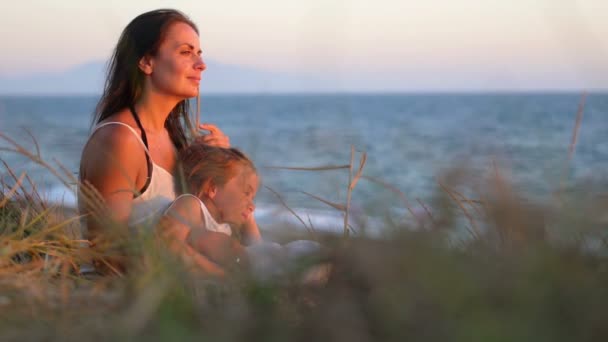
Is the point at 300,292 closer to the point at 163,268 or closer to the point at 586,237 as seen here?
the point at 163,268

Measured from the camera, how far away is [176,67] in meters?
3.02

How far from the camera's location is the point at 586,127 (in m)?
32.2

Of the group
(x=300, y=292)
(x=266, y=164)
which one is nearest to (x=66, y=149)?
(x=266, y=164)

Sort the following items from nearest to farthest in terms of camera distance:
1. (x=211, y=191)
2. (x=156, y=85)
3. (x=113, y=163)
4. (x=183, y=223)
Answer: (x=183, y=223)
(x=113, y=163)
(x=211, y=191)
(x=156, y=85)

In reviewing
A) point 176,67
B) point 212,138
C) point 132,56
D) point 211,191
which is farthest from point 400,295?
point 132,56

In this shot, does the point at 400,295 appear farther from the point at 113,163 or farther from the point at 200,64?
the point at 200,64

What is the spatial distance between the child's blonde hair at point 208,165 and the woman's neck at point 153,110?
0.88 ft

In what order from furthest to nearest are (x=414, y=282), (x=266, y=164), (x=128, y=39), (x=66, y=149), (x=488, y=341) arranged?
(x=128, y=39)
(x=66, y=149)
(x=266, y=164)
(x=414, y=282)
(x=488, y=341)

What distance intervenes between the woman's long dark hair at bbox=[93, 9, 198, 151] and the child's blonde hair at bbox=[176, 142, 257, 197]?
43cm

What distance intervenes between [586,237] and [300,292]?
0.56 m

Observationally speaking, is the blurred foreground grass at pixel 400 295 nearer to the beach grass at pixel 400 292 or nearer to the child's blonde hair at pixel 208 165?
the beach grass at pixel 400 292

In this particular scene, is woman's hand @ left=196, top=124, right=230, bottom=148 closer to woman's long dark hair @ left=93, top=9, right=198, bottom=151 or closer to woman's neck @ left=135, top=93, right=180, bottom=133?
woman's neck @ left=135, top=93, right=180, bottom=133

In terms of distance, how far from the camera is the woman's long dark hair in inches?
120

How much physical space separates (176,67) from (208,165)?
1.73 ft
